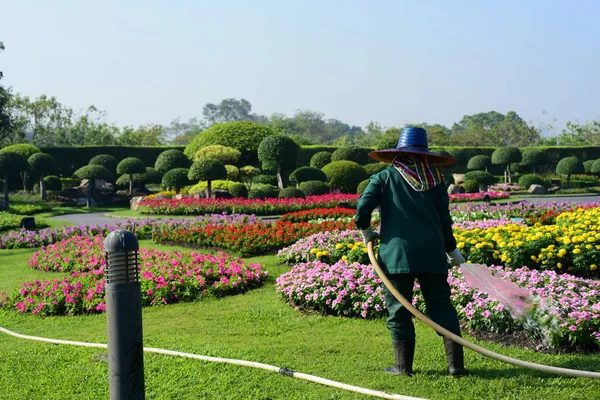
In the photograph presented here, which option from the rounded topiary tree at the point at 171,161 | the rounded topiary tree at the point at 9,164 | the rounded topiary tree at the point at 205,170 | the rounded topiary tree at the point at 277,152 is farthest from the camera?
the rounded topiary tree at the point at 171,161

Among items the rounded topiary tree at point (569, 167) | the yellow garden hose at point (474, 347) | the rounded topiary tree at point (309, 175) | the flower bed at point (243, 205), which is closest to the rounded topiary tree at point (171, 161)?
the rounded topiary tree at point (309, 175)

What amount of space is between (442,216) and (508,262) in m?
3.28

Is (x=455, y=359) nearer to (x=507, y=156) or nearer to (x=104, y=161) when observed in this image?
(x=104, y=161)

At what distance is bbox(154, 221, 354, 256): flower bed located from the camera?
32.8ft

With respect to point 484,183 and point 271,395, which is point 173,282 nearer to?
point 271,395

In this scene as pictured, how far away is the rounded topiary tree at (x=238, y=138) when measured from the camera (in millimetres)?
30016

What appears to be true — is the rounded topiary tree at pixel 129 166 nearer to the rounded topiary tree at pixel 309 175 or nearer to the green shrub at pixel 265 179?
the green shrub at pixel 265 179

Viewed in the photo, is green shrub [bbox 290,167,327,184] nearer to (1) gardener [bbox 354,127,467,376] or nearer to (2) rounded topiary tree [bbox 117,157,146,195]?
(2) rounded topiary tree [bbox 117,157,146,195]

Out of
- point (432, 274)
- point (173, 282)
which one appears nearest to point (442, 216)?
point (432, 274)

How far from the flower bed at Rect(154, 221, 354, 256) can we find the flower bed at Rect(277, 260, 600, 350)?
314cm

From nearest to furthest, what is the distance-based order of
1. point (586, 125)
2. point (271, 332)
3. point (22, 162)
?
point (271, 332) < point (22, 162) < point (586, 125)

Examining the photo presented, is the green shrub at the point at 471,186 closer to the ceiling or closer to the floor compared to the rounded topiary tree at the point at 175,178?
closer to the floor

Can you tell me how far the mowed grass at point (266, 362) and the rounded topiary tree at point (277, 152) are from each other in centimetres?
1972

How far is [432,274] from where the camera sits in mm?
3871
